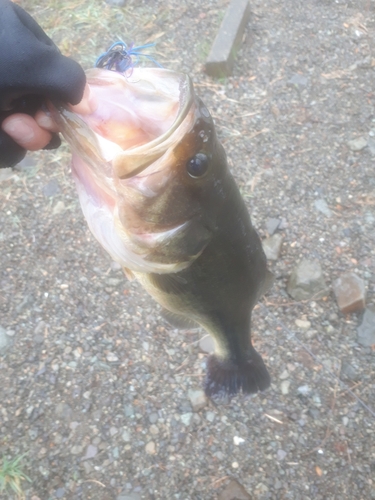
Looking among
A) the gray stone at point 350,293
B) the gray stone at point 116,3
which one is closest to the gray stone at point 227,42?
the gray stone at point 116,3

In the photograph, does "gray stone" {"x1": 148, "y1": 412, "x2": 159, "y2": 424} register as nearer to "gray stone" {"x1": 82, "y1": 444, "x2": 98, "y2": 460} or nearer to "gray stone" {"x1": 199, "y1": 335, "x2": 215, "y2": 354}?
"gray stone" {"x1": 82, "y1": 444, "x2": 98, "y2": 460}

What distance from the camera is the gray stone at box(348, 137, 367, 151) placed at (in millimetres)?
3408

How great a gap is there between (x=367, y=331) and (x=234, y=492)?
3.82 ft

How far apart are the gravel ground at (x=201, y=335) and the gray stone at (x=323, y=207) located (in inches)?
0.5

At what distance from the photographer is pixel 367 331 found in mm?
2750

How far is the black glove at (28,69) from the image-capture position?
1253mm

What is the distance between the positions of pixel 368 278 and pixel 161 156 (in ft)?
6.74

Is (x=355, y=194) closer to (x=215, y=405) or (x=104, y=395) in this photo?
(x=215, y=405)

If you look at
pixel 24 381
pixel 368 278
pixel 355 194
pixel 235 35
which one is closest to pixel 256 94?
pixel 235 35

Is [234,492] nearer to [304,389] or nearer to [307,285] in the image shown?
[304,389]

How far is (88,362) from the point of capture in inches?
108

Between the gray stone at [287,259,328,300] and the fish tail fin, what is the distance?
71cm

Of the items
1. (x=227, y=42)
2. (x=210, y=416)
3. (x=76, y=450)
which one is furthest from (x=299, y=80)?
(x=76, y=450)

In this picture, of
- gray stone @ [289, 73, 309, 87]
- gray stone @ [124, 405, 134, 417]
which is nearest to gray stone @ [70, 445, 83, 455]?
gray stone @ [124, 405, 134, 417]
